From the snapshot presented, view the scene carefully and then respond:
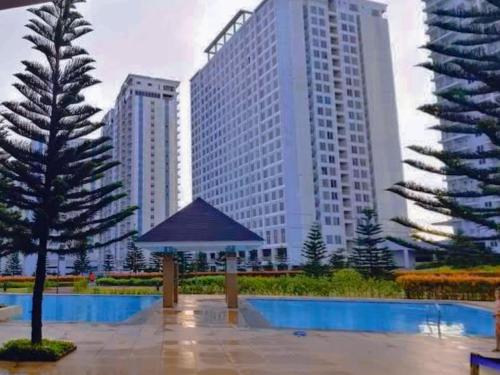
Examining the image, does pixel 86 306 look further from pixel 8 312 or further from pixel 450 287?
pixel 450 287

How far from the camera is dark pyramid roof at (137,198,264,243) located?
45.8ft

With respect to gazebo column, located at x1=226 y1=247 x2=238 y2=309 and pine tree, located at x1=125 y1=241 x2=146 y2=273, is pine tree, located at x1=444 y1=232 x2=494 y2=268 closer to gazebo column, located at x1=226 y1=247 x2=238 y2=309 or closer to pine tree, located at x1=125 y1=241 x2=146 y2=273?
gazebo column, located at x1=226 y1=247 x2=238 y2=309

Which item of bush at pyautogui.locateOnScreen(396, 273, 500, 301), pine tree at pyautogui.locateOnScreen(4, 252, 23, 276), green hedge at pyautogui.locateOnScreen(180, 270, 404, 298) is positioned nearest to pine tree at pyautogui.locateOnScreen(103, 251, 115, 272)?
pine tree at pyautogui.locateOnScreen(4, 252, 23, 276)

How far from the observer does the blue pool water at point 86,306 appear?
47.9 ft

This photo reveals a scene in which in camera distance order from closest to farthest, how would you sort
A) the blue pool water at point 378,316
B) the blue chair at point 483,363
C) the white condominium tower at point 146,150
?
the blue chair at point 483,363 < the blue pool water at point 378,316 < the white condominium tower at point 146,150

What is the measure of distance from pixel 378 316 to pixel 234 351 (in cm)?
786

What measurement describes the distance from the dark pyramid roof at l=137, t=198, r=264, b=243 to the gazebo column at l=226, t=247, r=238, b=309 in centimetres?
55

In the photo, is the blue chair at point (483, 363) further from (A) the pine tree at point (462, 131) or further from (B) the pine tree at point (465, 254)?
(A) the pine tree at point (462, 131)

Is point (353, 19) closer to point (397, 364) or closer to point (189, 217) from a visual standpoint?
point (189, 217)

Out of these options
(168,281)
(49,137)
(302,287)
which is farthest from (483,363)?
(302,287)

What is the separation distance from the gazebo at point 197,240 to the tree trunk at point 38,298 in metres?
6.08

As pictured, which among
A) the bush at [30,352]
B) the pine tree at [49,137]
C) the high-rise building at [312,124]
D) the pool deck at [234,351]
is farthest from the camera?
the high-rise building at [312,124]

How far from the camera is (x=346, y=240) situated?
53156 millimetres

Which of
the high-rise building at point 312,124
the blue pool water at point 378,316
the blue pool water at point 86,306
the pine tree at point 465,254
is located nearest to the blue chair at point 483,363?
the pine tree at point 465,254
